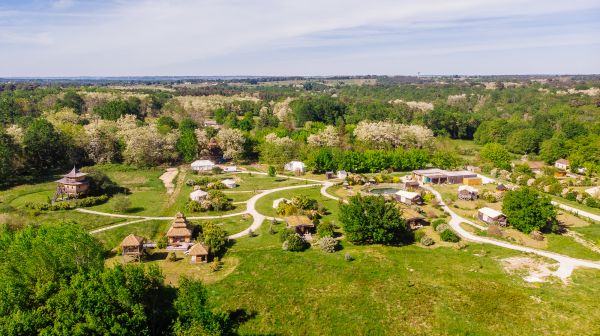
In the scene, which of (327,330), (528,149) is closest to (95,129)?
(327,330)

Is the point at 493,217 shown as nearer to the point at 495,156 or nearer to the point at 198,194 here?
the point at 198,194

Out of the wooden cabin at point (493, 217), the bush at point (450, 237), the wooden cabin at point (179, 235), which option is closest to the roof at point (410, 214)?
the bush at point (450, 237)

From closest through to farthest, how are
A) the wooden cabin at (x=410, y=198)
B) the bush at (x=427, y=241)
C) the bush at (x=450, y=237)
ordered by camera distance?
1. the bush at (x=427, y=241)
2. the bush at (x=450, y=237)
3. the wooden cabin at (x=410, y=198)

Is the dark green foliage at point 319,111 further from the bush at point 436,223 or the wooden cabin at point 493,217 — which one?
the bush at point 436,223

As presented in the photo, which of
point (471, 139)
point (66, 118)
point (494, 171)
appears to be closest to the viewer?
point (494, 171)

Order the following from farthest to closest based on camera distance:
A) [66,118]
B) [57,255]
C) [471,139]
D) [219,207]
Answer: [471,139], [66,118], [219,207], [57,255]

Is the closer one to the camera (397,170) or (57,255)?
(57,255)

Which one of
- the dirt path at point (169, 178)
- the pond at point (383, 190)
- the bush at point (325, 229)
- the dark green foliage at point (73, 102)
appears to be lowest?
the pond at point (383, 190)

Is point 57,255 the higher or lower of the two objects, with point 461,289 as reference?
higher

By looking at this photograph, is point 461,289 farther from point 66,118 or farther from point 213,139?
point 66,118
